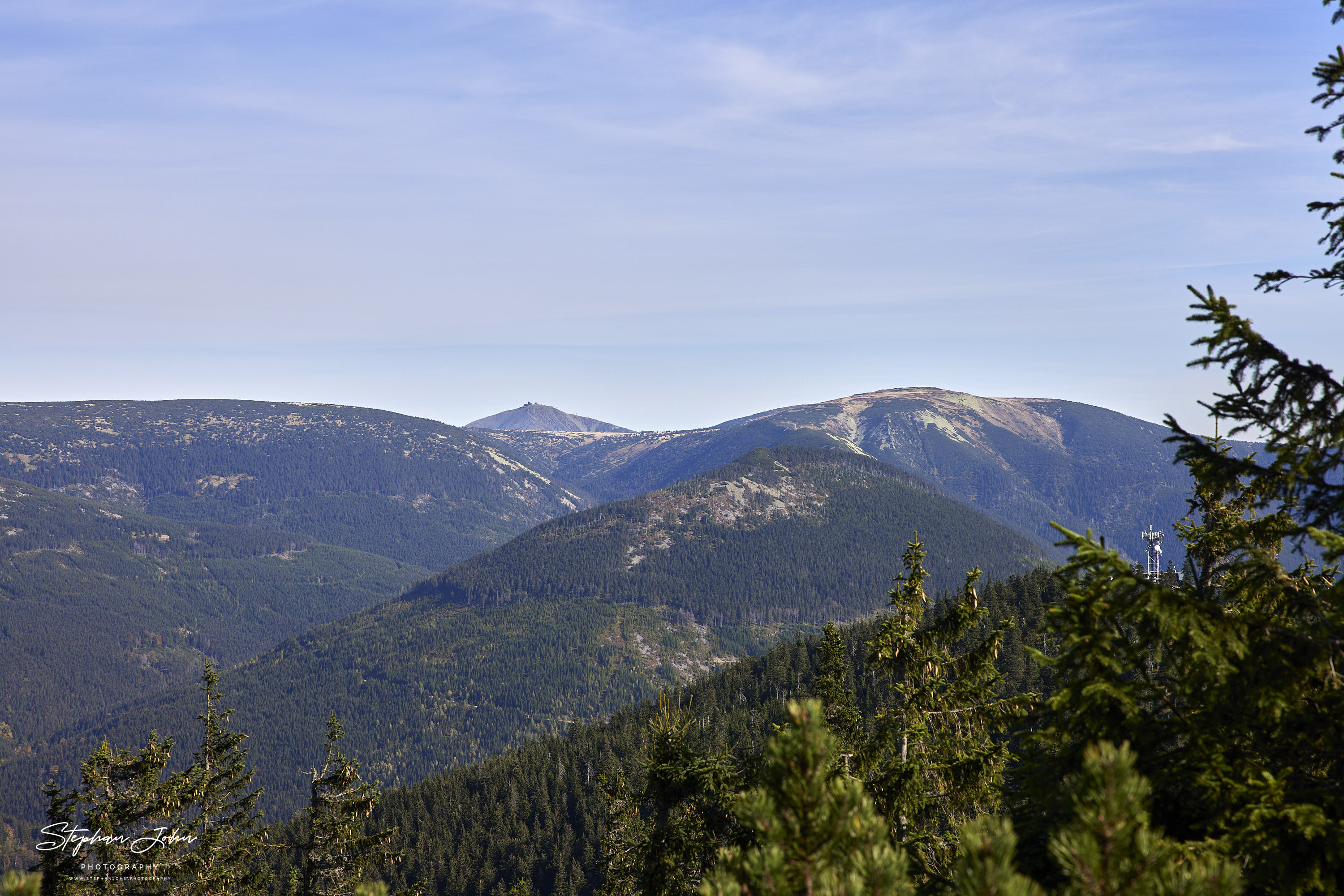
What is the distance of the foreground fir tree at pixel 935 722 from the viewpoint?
52.3ft

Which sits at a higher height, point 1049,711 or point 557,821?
point 1049,711

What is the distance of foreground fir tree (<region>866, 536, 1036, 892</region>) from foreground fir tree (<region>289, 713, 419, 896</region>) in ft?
68.4

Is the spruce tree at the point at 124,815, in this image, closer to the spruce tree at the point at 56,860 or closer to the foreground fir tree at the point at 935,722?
the spruce tree at the point at 56,860

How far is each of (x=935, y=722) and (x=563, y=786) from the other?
6243 inches

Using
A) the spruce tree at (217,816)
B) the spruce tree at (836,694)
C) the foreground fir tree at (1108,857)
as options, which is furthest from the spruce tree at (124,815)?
the foreground fir tree at (1108,857)

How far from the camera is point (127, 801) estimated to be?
2589cm

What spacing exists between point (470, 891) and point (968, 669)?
466 feet

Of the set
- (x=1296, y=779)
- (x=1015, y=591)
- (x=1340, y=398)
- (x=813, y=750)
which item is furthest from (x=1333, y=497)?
(x=1015, y=591)

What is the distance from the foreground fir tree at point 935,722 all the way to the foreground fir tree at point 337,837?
20838mm

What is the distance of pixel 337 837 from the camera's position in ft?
95.8

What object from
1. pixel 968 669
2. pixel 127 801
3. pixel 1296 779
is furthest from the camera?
pixel 127 801

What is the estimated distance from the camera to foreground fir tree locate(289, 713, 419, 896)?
94.2 ft

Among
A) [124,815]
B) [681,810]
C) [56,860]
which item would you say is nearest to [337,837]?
[124,815]

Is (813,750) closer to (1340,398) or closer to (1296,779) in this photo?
(1296,779)
